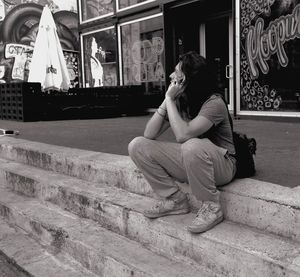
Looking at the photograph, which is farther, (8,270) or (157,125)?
(8,270)

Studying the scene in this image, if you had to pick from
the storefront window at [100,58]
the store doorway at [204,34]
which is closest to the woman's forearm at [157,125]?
the store doorway at [204,34]

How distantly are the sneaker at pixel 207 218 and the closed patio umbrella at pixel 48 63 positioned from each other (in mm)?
8010

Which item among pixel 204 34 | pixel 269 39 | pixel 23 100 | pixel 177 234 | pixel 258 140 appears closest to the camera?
pixel 177 234

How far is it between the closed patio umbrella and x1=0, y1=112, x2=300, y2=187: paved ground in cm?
211

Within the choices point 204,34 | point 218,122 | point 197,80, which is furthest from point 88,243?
point 204,34

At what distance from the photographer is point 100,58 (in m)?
13.0

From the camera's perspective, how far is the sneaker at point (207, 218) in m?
2.78

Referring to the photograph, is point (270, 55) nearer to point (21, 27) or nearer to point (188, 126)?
point (188, 126)

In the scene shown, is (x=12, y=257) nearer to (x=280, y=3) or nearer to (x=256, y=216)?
(x=256, y=216)

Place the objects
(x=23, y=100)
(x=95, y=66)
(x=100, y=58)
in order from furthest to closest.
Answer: (x=95, y=66) < (x=100, y=58) < (x=23, y=100)

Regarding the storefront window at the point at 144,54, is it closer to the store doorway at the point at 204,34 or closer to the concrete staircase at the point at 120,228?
the store doorway at the point at 204,34

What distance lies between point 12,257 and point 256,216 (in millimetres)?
2094

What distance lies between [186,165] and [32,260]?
163 centimetres

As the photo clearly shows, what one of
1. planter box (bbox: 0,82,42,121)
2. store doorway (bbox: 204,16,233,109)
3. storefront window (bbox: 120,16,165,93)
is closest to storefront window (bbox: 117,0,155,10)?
storefront window (bbox: 120,16,165,93)
